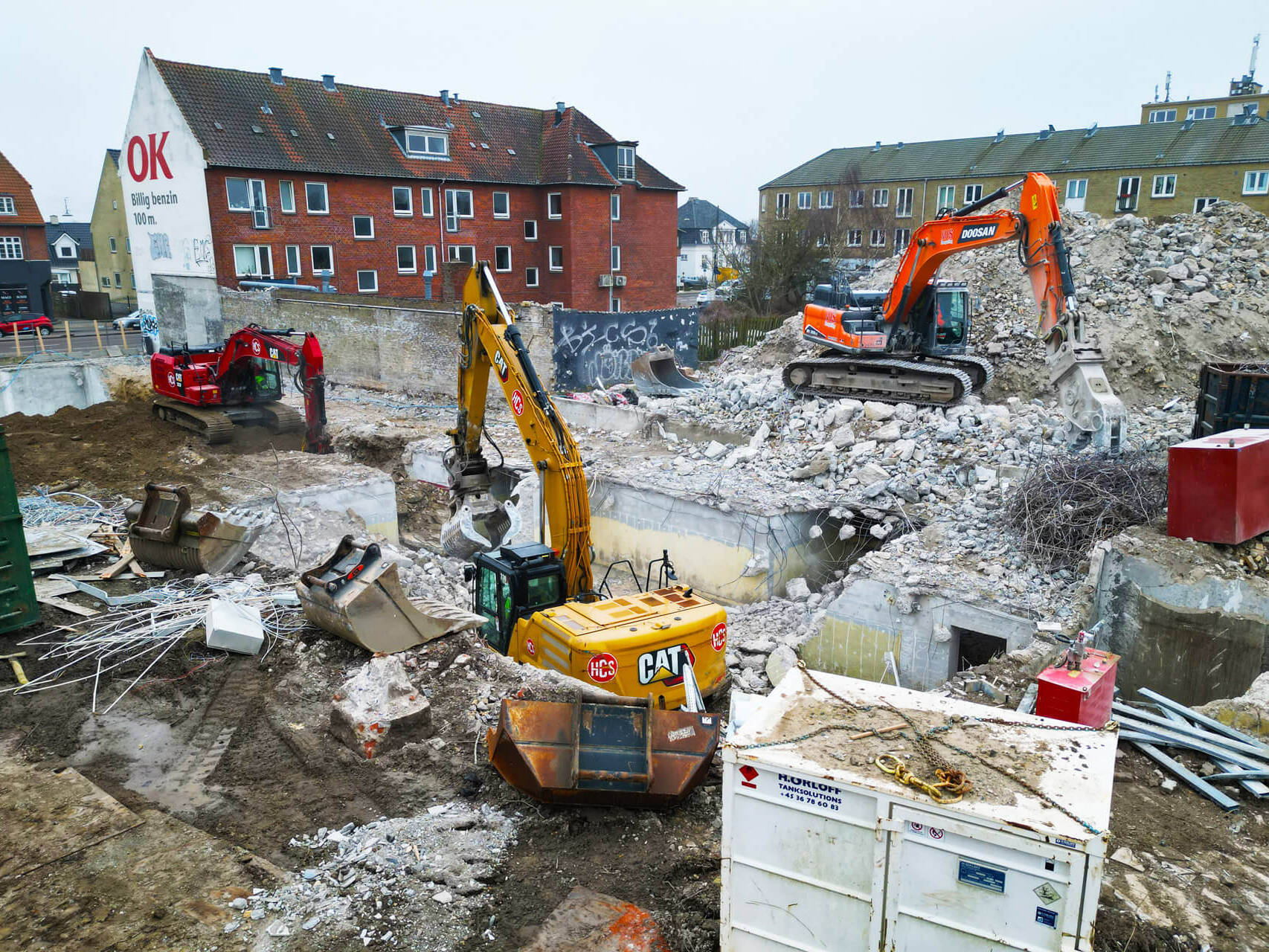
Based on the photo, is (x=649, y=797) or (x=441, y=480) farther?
(x=441, y=480)

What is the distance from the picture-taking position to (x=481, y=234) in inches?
1359

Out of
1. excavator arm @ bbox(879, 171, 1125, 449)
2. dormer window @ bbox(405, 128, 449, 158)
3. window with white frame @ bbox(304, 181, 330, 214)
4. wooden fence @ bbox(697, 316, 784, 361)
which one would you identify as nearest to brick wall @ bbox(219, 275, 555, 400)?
window with white frame @ bbox(304, 181, 330, 214)

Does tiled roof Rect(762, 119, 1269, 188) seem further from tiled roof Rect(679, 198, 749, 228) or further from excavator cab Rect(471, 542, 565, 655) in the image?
excavator cab Rect(471, 542, 565, 655)

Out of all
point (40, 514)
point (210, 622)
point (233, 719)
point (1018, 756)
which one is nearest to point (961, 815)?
point (1018, 756)

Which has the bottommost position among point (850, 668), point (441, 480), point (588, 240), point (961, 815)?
point (850, 668)

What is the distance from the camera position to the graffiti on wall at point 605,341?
22.1m

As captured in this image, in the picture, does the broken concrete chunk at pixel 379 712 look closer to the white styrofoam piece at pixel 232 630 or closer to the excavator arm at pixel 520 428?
the white styrofoam piece at pixel 232 630

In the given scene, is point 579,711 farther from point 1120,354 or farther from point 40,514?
point 1120,354

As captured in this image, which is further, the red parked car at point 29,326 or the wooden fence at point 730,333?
the red parked car at point 29,326

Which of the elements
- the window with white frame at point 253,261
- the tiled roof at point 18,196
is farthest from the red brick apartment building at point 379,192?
the tiled roof at point 18,196

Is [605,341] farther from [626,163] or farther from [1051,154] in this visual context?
[1051,154]

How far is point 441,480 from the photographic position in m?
18.0

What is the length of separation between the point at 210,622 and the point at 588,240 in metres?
29.2

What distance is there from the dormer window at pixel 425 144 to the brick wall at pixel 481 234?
3.68 feet
